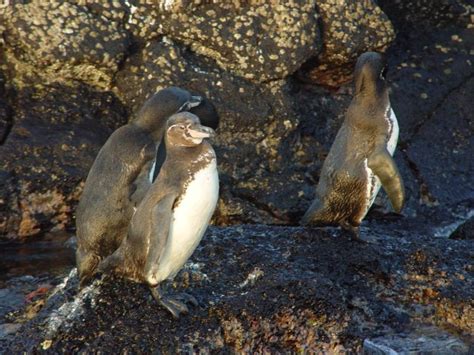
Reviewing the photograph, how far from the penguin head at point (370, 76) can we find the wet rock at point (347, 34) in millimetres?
2212

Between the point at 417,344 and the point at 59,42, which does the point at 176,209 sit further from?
the point at 59,42

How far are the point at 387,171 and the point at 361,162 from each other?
0.21 m

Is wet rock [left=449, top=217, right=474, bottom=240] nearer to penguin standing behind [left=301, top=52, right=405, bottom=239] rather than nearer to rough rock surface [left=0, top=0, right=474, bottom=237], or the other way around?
rough rock surface [left=0, top=0, right=474, bottom=237]

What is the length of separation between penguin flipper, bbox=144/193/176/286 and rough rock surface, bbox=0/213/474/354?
0.26 metres

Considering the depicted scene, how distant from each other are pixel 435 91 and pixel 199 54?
9.00 feet

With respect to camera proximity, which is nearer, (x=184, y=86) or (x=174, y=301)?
(x=174, y=301)

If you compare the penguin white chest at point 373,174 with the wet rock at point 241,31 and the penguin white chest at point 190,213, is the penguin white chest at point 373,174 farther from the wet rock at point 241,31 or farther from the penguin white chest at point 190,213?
the wet rock at point 241,31

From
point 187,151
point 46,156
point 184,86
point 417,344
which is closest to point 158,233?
point 187,151

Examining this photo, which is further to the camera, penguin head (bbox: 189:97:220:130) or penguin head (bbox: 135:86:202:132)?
penguin head (bbox: 189:97:220:130)

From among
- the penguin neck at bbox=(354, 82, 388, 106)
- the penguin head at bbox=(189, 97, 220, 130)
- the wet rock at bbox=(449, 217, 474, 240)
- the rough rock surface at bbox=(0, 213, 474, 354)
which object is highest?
the penguin neck at bbox=(354, 82, 388, 106)

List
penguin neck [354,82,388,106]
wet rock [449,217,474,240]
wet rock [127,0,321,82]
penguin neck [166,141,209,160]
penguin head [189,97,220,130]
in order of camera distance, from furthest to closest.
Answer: wet rock [127,0,321,82], wet rock [449,217,474,240], penguin neck [354,82,388,106], penguin head [189,97,220,130], penguin neck [166,141,209,160]

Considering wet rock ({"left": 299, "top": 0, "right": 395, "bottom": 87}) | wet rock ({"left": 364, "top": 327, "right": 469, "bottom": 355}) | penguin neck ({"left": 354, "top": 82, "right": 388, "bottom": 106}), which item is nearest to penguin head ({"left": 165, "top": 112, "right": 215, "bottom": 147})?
wet rock ({"left": 364, "top": 327, "right": 469, "bottom": 355})

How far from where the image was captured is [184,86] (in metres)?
7.96

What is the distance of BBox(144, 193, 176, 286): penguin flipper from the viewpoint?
4.75 m
